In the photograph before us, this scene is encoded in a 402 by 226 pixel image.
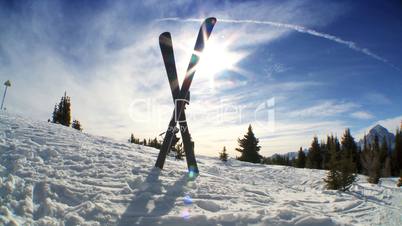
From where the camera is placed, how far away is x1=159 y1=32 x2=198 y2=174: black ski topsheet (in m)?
8.13

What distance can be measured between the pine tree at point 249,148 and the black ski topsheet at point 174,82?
71.4 feet

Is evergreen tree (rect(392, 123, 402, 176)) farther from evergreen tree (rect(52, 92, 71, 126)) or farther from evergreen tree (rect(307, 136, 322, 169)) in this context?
evergreen tree (rect(52, 92, 71, 126))

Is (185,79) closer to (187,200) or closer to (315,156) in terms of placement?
(187,200)

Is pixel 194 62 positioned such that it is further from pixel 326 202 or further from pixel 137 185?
pixel 326 202

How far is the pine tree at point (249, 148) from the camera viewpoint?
2877 cm

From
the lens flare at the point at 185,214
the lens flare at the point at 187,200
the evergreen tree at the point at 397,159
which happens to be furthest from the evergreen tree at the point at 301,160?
the lens flare at the point at 185,214

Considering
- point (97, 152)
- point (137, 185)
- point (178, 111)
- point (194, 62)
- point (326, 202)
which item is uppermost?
point (194, 62)

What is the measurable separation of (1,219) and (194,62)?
6293 mm

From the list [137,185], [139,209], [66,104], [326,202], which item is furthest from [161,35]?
[66,104]

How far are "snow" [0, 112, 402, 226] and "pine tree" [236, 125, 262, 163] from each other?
68.6 feet

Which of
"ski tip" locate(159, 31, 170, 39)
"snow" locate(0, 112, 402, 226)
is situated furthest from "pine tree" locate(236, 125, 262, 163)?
"ski tip" locate(159, 31, 170, 39)

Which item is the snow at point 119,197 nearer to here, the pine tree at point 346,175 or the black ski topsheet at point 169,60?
the black ski topsheet at point 169,60

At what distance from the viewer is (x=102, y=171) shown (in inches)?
246

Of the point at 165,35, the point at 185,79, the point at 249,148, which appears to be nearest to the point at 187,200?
the point at 185,79
